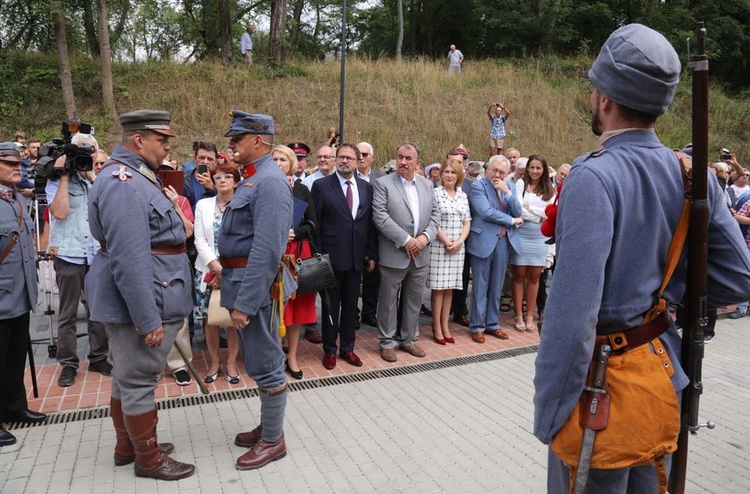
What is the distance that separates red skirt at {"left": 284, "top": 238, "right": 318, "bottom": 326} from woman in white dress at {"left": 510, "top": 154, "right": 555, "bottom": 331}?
279 cm

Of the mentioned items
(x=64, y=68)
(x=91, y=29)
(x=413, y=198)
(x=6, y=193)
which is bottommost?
(x=413, y=198)

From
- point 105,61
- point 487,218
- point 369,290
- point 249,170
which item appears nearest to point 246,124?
point 249,170

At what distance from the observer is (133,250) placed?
308 cm

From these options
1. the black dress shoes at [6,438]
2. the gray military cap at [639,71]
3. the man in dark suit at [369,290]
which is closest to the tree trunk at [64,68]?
the man in dark suit at [369,290]

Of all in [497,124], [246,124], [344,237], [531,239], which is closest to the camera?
[246,124]

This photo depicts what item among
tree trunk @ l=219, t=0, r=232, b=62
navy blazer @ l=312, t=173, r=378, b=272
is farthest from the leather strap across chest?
tree trunk @ l=219, t=0, r=232, b=62

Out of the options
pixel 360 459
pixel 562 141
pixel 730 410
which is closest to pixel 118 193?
pixel 360 459

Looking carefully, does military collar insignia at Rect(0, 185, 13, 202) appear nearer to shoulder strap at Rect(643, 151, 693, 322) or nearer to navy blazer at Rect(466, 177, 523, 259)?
shoulder strap at Rect(643, 151, 693, 322)

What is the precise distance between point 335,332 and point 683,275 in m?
3.92

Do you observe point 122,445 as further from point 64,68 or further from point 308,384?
point 64,68

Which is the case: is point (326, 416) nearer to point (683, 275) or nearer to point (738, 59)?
point (683, 275)

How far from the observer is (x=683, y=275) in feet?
6.44

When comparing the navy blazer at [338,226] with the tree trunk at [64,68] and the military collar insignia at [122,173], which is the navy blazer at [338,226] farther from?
the tree trunk at [64,68]

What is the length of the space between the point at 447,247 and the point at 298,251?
1795mm
